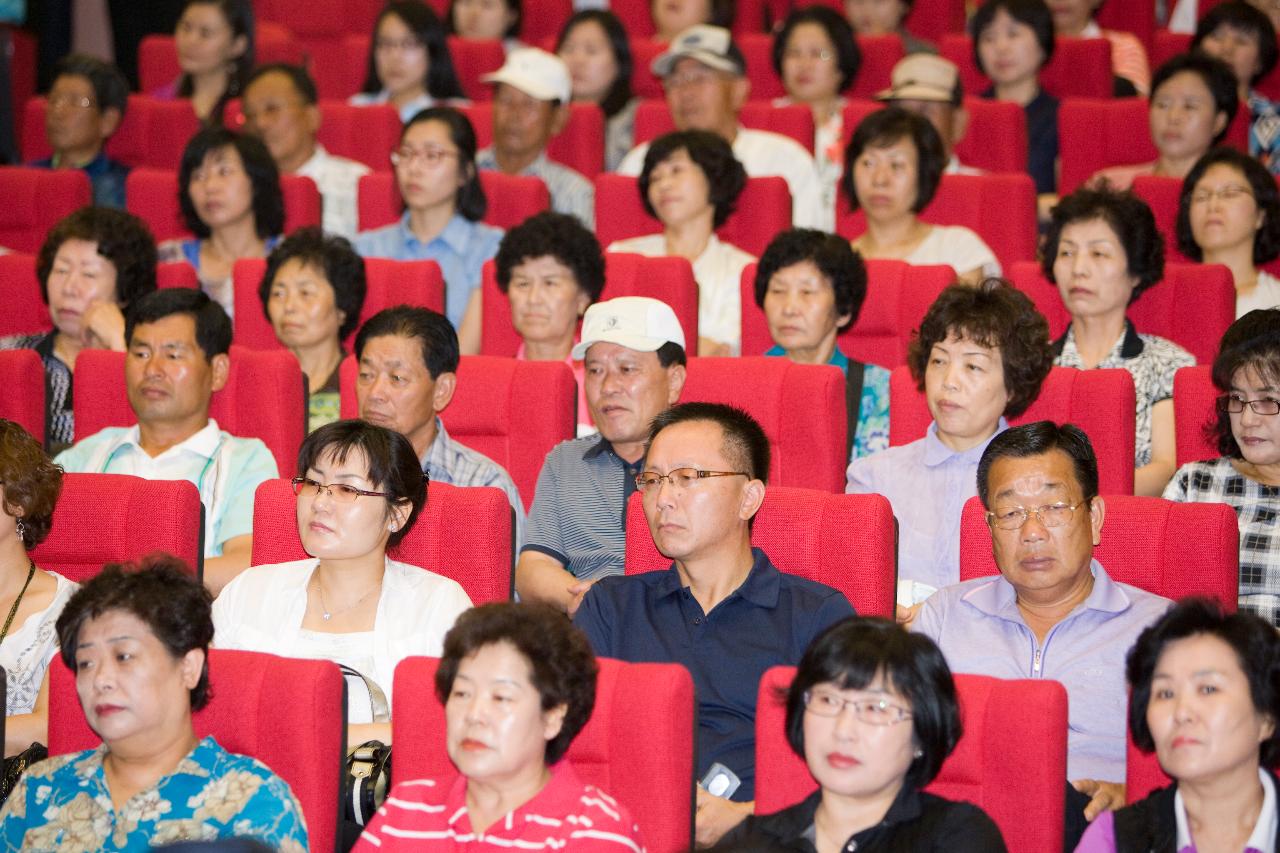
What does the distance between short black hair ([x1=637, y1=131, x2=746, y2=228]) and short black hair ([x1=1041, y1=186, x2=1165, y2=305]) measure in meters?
1.06

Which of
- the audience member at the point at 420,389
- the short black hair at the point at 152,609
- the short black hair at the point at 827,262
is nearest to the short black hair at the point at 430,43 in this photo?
the short black hair at the point at 827,262

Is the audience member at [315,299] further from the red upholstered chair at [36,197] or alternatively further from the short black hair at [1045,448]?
the short black hair at [1045,448]

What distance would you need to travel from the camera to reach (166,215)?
17.0 feet

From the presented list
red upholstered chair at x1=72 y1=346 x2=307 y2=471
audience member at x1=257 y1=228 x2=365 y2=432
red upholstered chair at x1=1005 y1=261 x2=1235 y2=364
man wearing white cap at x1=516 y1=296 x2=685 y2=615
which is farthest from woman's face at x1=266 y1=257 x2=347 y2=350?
red upholstered chair at x1=1005 y1=261 x2=1235 y2=364

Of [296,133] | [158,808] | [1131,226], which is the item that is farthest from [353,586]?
[296,133]

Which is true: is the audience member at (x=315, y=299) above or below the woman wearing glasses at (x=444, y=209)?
below

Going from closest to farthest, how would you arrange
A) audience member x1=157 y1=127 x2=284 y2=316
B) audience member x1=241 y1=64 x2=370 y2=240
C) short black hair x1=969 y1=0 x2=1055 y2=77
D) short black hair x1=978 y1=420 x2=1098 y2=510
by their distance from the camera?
short black hair x1=978 y1=420 x2=1098 y2=510 → audience member x1=157 y1=127 x2=284 y2=316 → audience member x1=241 y1=64 x2=370 y2=240 → short black hair x1=969 y1=0 x2=1055 y2=77

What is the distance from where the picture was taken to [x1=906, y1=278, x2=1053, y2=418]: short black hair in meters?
3.31

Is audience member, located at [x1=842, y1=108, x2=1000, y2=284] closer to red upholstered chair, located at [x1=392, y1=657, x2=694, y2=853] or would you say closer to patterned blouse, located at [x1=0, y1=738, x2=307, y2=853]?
red upholstered chair, located at [x1=392, y1=657, x2=694, y2=853]

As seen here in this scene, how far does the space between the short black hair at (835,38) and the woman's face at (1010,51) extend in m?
0.44

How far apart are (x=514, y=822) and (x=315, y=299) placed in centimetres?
220

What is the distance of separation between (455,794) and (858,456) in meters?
1.82

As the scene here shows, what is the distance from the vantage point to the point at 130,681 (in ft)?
7.82

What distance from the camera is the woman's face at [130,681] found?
237cm
